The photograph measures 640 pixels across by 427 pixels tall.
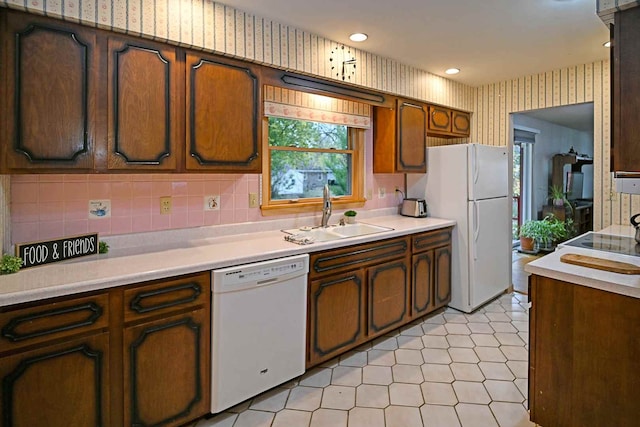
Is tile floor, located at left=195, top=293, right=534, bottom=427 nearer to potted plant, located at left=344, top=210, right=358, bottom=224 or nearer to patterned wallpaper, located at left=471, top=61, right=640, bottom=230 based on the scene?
potted plant, located at left=344, top=210, right=358, bottom=224

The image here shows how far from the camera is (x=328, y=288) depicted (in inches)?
95.3

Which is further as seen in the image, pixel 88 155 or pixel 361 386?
pixel 361 386

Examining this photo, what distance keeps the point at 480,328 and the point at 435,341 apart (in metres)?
0.53

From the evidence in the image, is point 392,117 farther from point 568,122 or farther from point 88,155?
point 568,122

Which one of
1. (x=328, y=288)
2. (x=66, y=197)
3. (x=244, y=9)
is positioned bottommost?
(x=328, y=288)

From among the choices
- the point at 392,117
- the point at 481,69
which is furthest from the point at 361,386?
the point at 481,69

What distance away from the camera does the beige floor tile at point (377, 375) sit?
234 centimetres

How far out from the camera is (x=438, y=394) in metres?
2.21

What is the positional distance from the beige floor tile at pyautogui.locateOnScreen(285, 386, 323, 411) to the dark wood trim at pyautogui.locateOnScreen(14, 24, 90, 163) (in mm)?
1756

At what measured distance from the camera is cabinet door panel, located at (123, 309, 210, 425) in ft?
5.48

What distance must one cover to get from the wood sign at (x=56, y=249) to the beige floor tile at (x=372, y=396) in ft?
5.63

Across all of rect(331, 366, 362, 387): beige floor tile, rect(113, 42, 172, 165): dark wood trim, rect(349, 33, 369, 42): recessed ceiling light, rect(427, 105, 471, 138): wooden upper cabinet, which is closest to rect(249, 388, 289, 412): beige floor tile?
rect(331, 366, 362, 387): beige floor tile

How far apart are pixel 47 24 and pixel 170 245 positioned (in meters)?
1.27

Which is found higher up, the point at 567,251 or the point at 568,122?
the point at 568,122
